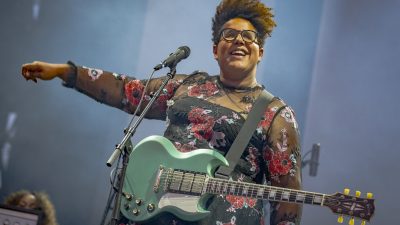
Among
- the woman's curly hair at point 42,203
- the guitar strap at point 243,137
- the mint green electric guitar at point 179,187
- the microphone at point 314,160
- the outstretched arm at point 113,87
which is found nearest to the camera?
the mint green electric guitar at point 179,187

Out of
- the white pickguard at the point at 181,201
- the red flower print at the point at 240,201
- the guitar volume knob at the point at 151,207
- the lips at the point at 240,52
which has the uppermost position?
the lips at the point at 240,52

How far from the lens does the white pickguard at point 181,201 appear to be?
2.49 meters

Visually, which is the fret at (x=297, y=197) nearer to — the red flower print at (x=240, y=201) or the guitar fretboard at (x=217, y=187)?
the guitar fretboard at (x=217, y=187)

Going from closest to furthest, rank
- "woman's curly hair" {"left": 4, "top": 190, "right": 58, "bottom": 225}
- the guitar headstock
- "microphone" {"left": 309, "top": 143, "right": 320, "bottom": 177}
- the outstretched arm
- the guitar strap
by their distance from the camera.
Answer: the guitar headstock, the guitar strap, the outstretched arm, "microphone" {"left": 309, "top": 143, "right": 320, "bottom": 177}, "woman's curly hair" {"left": 4, "top": 190, "right": 58, "bottom": 225}

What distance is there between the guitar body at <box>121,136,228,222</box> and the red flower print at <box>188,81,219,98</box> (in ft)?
1.13

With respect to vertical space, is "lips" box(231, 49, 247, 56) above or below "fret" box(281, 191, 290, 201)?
above

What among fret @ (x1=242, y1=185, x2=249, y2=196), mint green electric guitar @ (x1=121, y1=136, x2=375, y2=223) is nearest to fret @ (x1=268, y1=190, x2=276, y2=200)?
mint green electric guitar @ (x1=121, y1=136, x2=375, y2=223)

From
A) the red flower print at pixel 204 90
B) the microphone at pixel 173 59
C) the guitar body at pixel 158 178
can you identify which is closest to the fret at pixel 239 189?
the guitar body at pixel 158 178

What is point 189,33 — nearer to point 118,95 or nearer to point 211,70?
point 211,70

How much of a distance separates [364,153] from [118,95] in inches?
67.9

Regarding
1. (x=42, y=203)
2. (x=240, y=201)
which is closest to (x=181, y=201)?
(x=240, y=201)

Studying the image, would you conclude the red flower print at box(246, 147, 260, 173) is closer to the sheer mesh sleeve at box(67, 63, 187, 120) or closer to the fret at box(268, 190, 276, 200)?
the fret at box(268, 190, 276, 200)

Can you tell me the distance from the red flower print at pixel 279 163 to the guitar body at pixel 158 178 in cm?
26

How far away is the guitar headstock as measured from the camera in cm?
234
